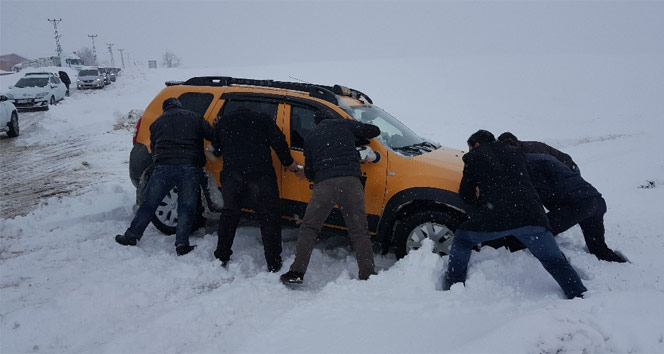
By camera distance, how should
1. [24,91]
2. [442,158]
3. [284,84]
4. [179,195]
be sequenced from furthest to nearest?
[24,91] → [284,84] → [179,195] → [442,158]

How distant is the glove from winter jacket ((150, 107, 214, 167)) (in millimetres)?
1678

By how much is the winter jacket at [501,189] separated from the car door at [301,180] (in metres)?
0.97

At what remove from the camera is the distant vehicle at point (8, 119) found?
1166 cm

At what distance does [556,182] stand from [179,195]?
12.8 feet

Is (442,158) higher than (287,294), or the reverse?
(442,158)

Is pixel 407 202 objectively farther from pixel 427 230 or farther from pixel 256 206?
pixel 256 206

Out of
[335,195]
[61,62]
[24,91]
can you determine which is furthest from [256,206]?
[61,62]

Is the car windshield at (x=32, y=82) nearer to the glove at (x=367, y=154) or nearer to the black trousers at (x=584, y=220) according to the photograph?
the glove at (x=367, y=154)

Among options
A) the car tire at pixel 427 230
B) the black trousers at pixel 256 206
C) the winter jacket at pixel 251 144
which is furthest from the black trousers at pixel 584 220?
the winter jacket at pixel 251 144

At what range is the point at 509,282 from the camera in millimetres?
3711

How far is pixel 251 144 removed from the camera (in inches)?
168

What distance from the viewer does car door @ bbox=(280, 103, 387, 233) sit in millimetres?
4312

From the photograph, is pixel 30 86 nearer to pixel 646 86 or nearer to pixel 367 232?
pixel 367 232

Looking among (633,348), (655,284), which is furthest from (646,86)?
(633,348)
